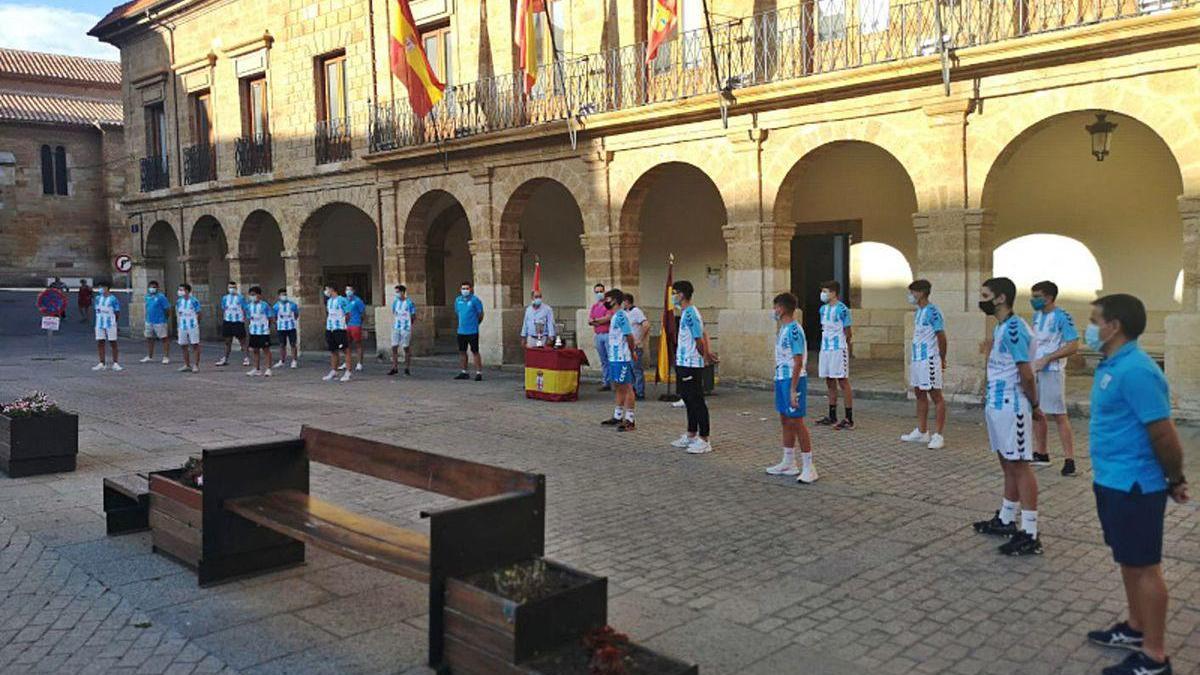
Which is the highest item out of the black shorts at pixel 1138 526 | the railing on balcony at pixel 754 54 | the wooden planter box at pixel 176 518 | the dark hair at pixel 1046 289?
the railing on balcony at pixel 754 54

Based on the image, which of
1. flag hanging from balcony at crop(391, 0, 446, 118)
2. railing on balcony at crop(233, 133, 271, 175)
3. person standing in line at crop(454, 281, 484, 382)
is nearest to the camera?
person standing in line at crop(454, 281, 484, 382)

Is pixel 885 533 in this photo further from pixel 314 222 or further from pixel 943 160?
pixel 314 222

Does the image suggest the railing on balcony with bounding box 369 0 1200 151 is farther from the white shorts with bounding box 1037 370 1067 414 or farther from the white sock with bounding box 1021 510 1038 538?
the white sock with bounding box 1021 510 1038 538

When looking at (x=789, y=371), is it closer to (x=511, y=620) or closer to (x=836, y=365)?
(x=836, y=365)

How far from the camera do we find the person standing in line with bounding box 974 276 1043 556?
5828mm

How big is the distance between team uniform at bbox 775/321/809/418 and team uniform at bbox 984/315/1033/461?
1.89 meters

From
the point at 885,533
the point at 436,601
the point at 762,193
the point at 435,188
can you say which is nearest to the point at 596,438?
the point at 885,533

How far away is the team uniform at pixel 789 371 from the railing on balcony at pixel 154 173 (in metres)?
23.5

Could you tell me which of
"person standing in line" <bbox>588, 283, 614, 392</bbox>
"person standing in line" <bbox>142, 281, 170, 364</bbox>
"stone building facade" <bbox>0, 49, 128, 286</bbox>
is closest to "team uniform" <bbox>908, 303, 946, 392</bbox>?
"person standing in line" <bbox>588, 283, 614, 392</bbox>

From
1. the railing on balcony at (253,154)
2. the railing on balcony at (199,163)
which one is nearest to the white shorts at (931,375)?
the railing on balcony at (253,154)

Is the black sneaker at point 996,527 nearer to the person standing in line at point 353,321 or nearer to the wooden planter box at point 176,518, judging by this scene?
the wooden planter box at point 176,518

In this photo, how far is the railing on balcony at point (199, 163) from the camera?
82.2 ft

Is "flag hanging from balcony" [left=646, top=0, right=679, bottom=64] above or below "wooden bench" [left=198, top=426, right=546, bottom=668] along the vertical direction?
above

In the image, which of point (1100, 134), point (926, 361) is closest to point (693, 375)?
point (926, 361)
